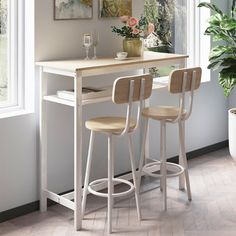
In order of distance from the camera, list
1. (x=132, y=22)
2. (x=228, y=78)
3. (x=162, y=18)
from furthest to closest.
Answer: (x=162, y=18)
(x=228, y=78)
(x=132, y=22)

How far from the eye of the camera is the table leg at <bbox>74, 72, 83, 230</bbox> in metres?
3.33

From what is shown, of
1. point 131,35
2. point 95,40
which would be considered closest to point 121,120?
point 95,40

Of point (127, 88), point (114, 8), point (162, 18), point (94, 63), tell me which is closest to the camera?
point (127, 88)

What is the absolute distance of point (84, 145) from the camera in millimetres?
4055

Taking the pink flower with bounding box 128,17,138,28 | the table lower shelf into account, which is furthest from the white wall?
the pink flower with bounding box 128,17,138,28

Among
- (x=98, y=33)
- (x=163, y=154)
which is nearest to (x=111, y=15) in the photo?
(x=98, y=33)

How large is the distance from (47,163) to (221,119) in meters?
2.37

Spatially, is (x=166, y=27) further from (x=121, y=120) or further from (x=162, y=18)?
(x=121, y=120)

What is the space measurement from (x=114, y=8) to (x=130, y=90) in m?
1.09

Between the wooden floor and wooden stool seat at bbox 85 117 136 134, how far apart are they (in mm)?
662

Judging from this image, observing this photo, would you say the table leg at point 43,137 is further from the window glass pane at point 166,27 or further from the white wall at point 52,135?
the window glass pane at point 166,27

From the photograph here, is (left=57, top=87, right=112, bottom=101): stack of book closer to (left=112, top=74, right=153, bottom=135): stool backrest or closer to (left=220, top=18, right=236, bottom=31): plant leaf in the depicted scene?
(left=112, top=74, right=153, bottom=135): stool backrest

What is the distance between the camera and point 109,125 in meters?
3.45

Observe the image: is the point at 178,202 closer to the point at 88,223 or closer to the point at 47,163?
the point at 88,223
